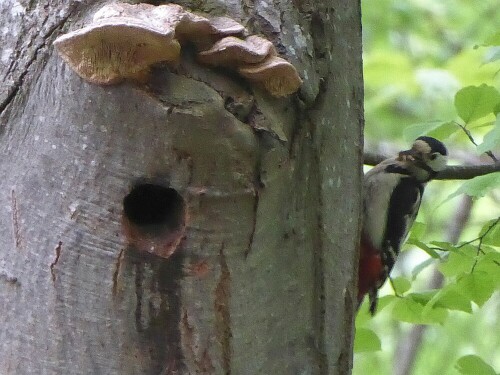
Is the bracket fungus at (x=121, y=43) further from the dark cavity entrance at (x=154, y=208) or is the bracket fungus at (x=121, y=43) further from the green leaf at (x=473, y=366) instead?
the green leaf at (x=473, y=366)

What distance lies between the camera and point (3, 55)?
1.44m

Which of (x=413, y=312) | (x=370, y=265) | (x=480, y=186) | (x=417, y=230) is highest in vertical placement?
(x=480, y=186)

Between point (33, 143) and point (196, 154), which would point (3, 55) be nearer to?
point (33, 143)

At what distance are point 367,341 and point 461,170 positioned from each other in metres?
0.64

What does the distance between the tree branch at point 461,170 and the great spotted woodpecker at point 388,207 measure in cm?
18

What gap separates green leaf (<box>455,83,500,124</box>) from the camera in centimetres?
214

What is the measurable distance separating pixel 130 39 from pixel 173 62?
0.13 meters

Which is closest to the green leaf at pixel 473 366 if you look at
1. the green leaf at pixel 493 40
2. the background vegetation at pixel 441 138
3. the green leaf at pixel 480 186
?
the background vegetation at pixel 441 138

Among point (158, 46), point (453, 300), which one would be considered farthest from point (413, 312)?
point (158, 46)

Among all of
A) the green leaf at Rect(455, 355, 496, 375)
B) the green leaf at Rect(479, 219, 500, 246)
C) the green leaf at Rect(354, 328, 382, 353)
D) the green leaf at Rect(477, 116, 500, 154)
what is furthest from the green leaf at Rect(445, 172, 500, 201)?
the green leaf at Rect(354, 328, 382, 353)

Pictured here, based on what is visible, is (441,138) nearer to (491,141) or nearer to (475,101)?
(475,101)

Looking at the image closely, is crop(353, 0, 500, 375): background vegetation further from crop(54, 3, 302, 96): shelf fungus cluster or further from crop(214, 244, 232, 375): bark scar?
crop(54, 3, 302, 96): shelf fungus cluster

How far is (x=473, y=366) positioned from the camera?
2.03 m

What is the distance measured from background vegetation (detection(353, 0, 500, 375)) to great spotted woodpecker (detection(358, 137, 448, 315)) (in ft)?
0.37
